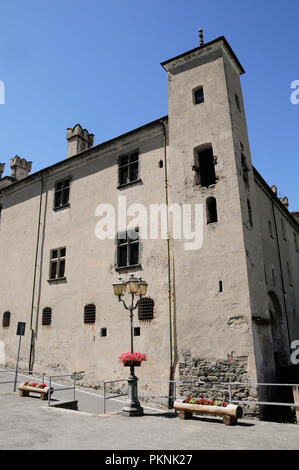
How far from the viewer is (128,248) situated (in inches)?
591

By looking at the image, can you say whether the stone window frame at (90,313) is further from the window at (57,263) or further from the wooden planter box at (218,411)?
the wooden planter box at (218,411)

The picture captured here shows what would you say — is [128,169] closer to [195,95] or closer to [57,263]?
[195,95]

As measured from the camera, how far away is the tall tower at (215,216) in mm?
11391

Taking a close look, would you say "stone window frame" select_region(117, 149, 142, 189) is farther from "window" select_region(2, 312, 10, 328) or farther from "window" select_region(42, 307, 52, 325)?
"window" select_region(2, 312, 10, 328)

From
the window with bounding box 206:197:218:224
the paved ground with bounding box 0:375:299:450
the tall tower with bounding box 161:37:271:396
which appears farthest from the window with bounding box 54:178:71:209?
the paved ground with bounding box 0:375:299:450

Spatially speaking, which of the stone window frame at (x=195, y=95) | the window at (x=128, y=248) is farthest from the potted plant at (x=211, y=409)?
the stone window frame at (x=195, y=95)

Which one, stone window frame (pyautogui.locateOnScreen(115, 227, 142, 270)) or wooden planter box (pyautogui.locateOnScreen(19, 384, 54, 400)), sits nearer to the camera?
wooden planter box (pyautogui.locateOnScreen(19, 384, 54, 400))

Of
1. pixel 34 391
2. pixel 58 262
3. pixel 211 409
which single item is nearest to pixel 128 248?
pixel 58 262

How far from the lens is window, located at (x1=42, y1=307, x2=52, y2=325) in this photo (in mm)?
16922

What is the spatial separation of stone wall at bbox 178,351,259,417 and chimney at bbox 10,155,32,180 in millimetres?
20525

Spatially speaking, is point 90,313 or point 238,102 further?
point 238,102

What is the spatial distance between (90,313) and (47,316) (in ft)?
10.0

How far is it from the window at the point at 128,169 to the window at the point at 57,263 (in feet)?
16.2
